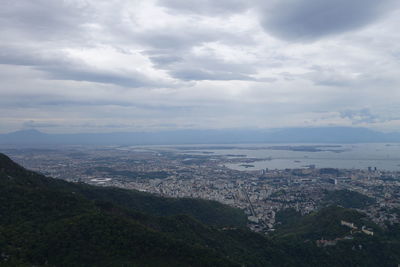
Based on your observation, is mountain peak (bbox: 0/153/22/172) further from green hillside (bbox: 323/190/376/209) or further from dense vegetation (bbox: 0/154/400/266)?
green hillside (bbox: 323/190/376/209)

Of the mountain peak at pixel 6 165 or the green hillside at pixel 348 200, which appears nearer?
the mountain peak at pixel 6 165

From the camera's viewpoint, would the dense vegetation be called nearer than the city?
Yes

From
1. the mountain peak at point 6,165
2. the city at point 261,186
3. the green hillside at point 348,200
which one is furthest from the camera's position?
the green hillside at point 348,200

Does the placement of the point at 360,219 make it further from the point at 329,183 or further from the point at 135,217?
the point at 329,183

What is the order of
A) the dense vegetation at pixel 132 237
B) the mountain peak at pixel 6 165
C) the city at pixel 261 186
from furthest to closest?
the city at pixel 261 186 → the mountain peak at pixel 6 165 → the dense vegetation at pixel 132 237

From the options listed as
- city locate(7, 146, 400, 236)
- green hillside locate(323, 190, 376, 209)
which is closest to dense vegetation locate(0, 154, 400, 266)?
city locate(7, 146, 400, 236)

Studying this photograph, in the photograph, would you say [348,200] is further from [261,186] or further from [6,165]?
[6,165]

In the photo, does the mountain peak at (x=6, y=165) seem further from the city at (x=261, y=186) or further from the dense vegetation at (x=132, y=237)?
the city at (x=261, y=186)

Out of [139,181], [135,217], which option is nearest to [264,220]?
[135,217]

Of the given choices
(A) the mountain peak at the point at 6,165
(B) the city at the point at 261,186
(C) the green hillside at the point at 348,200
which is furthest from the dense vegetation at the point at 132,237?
(C) the green hillside at the point at 348,200
